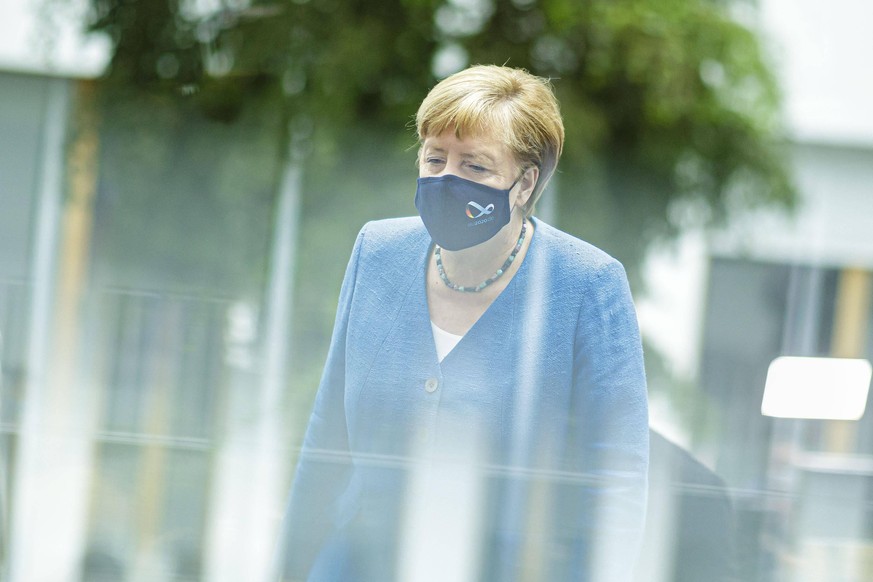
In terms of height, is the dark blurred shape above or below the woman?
below

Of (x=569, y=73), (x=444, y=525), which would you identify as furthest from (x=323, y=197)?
(x=444, y=525)

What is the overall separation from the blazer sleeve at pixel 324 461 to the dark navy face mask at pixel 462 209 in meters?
0.15

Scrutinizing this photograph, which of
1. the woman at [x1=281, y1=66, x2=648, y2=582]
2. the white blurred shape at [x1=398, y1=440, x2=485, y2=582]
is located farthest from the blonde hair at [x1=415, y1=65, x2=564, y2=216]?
the white blurred shape at [x1=398, y1=440, x2=485, y2=582]

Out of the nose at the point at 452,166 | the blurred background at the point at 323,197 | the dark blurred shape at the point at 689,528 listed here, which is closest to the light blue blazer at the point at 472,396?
the nose at the point at 452,166

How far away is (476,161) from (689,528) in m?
0.91

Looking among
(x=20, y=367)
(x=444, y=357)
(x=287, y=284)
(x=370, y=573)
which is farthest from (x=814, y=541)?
(x=20, y=367)

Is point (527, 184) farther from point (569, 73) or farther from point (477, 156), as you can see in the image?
point (569, 73)

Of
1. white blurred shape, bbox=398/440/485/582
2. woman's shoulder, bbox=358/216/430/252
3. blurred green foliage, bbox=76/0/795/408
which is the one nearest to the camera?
woman's shoulder, bbox=358/216/430/252

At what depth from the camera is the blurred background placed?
9.02 feet

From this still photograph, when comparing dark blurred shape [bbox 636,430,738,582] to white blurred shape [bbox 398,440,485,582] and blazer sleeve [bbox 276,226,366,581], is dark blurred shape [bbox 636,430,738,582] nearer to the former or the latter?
white blurred shape [bbox 398,440,485,582]

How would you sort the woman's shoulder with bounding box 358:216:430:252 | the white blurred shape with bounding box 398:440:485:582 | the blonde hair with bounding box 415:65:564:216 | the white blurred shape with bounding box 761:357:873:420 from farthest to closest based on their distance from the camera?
the white blurred shape with bounding box 761:357:873:420 → the white blurred shape with bounding box 398:440:485:582 → the woman's shoulder with bounding box 358:216:430:252 → the blonde hair with bounding box 415:65:564:216

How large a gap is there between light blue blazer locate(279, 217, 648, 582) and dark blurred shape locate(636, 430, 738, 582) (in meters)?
0.27

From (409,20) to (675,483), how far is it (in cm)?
177

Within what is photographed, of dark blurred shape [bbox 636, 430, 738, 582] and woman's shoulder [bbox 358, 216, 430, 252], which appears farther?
dark blurred shape [bbox 636, 430, 738, 582]
